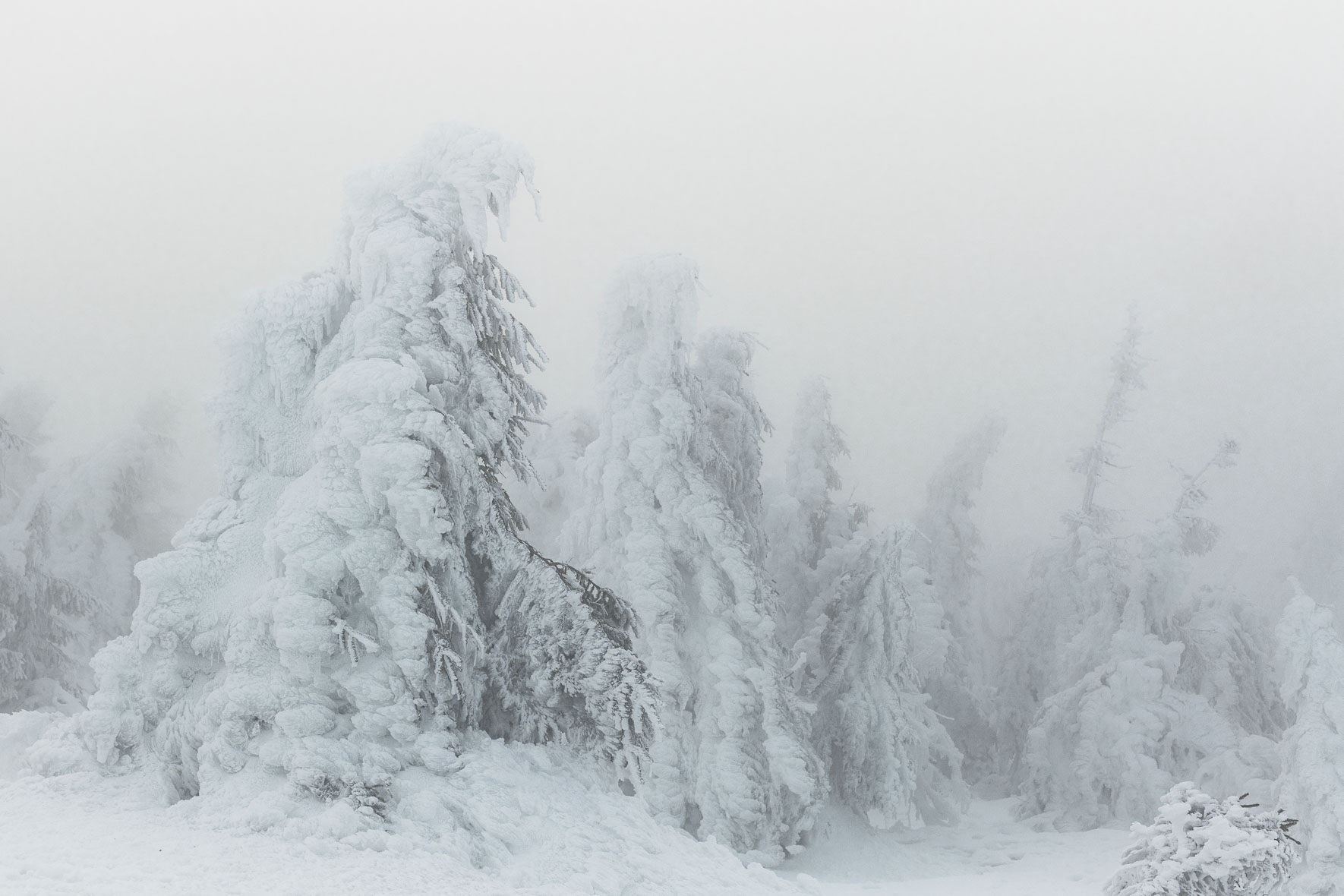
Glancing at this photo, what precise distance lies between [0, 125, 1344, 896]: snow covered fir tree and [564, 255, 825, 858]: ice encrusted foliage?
0.05m

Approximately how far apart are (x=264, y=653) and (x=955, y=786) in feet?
52.2

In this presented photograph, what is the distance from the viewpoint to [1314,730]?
43.4 feet

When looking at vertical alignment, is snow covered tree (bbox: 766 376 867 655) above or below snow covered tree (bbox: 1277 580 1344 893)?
above

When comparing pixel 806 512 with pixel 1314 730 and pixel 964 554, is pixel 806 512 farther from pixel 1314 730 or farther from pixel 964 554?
pixel 1314 730

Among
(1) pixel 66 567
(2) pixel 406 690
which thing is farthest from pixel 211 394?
(1) pixel 66 567

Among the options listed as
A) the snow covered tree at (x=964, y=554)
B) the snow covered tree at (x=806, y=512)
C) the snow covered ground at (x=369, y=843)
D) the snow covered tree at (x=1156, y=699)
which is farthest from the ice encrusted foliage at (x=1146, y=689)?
the snow covered ground at (x=369, y=843)

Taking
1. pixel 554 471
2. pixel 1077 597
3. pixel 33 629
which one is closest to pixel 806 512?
pixel 554 471

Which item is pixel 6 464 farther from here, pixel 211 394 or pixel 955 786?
pixel 955 786

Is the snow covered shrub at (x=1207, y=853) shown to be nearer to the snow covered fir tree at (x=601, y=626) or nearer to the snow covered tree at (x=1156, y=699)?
the snow covered fir tree at (x=601, y=626)

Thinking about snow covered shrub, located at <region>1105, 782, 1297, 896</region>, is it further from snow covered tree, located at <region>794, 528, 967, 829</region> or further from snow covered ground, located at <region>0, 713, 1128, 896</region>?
snow covered tree, located at <region>794, 528, 967, 829</region>

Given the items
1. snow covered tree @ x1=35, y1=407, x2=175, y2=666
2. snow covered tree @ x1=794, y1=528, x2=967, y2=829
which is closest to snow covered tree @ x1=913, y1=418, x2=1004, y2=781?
snow covered tree @ x1=794, y1=528, x2=967, y2=829

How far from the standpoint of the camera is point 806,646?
1797 cm

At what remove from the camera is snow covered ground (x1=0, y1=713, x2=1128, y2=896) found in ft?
16.5

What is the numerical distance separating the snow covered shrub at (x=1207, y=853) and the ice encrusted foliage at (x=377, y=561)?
11.0 ft
